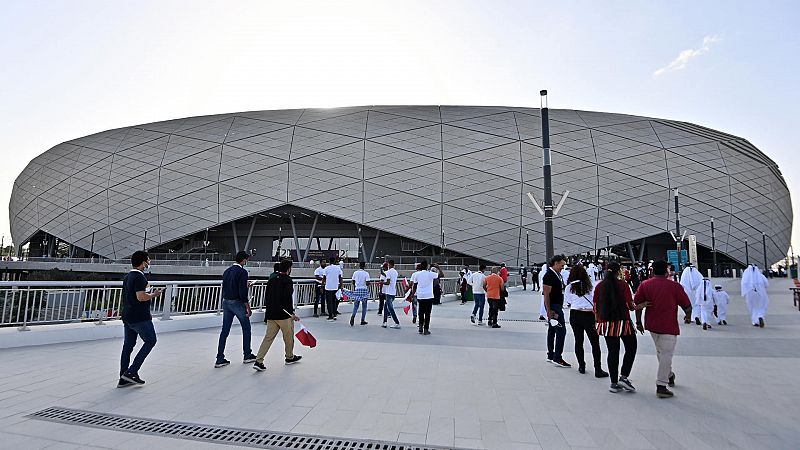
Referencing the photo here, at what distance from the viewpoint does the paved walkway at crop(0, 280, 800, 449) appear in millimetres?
3484

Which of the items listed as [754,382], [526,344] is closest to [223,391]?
[526,344]

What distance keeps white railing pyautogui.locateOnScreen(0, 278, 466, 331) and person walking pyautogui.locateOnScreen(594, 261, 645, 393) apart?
827cm

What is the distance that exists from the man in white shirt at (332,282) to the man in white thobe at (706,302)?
905 cm

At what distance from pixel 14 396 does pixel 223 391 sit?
208 centimetres

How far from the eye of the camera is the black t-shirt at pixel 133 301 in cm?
498

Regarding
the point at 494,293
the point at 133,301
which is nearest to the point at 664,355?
the point at 494,293

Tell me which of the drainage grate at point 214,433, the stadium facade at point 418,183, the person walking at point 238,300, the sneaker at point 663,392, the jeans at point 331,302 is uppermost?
the stadium facade at point 418,183

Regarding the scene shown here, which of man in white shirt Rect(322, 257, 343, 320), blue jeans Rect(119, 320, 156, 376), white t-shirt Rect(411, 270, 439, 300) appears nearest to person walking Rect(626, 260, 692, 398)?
white t-shirt Rect(411, 270, 439, 300)

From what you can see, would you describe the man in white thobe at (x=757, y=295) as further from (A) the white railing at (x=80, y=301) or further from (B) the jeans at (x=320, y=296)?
(A) the white railing at (x=80, y=301)

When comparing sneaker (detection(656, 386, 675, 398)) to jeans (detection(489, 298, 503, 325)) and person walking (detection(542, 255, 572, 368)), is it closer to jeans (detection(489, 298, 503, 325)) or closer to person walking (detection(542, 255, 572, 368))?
person walking (detection(542, 255, 572, 368))

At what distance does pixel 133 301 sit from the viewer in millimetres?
5035

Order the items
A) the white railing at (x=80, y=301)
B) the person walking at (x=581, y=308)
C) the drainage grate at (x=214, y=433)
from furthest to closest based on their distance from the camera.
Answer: the white railing at (x=80, y=301), the person walking at (x=581, y=308), the drainage grate at (x=214, y=433)

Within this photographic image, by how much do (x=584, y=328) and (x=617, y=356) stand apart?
3.14ft

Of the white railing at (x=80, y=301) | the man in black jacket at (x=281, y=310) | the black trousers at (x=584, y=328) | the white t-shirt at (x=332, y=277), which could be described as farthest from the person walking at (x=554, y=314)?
the white railing at (x=80, y=301)
